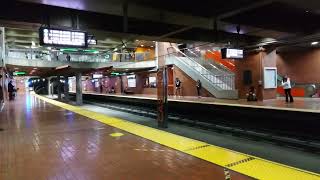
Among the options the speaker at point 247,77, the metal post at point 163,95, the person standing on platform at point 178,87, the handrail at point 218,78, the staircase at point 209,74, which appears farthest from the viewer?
the person standing on platform at point 178,87

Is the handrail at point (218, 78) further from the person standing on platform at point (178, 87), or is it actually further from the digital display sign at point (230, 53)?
the digital display sign at point (230, 53)

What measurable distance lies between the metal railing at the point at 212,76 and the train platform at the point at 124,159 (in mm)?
12505

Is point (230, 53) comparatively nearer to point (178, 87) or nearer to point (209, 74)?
point (209, 74)

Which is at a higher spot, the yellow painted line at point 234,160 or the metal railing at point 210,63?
the metal railing at point 210,63

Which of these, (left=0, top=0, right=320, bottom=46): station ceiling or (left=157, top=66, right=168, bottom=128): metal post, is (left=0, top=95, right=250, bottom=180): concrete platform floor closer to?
(left=157, top=66, right=168, bottom=128): metal post

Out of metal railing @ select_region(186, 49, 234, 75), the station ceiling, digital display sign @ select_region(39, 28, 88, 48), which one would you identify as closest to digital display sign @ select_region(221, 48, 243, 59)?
the station ceiling

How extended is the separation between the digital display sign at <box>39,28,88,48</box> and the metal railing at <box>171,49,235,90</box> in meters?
13.7

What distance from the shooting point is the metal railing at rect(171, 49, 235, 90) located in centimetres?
2050

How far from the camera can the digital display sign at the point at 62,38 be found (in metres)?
8.21

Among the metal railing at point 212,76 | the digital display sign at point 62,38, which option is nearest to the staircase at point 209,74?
the metal railing at point 212,76

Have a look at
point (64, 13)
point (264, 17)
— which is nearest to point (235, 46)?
point (264, 17)

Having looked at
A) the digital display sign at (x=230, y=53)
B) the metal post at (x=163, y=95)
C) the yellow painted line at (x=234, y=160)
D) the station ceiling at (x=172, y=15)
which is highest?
the station ceiling at (x=172, y=15)

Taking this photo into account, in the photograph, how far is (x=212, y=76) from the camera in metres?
21.8

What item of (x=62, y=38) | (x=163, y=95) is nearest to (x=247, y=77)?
(x=163, y=95)
